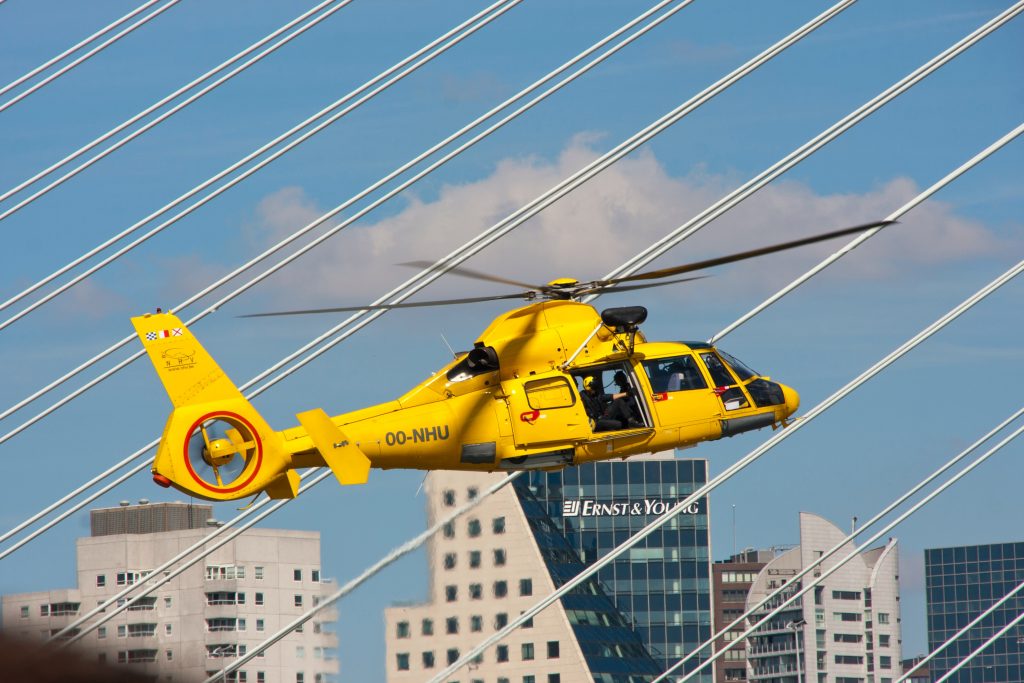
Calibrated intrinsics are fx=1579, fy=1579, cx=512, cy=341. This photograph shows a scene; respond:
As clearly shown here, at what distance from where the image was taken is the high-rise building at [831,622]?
134750 millimetres

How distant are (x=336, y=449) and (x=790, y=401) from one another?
657cm

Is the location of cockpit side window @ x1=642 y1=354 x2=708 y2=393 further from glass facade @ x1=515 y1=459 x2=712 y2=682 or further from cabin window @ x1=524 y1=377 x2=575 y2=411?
glass facade @ x1=515 y1=459 x2=712 y2=682

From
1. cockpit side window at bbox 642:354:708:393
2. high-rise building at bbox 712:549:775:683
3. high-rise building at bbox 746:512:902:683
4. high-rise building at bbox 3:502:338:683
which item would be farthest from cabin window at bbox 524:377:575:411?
high-rise building at bbox 712:549:775:683

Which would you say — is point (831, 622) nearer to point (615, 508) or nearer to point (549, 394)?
point (615, 508)

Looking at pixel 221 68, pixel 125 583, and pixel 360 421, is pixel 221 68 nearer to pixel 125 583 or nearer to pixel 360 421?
pixel 360 421

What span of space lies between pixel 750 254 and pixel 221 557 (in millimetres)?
20405

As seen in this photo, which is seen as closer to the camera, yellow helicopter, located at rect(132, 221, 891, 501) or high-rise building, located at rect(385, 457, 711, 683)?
yellow helicopter, located at rect(132, 221, 891, 501)

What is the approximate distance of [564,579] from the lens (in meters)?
86.9

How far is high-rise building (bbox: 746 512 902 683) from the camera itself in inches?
5305

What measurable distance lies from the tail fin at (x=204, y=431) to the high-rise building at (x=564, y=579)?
4660 millimetres

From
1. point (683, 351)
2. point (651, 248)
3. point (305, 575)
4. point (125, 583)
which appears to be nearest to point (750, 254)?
point (683, 351)

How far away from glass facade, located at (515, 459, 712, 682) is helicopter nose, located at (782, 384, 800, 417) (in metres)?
104

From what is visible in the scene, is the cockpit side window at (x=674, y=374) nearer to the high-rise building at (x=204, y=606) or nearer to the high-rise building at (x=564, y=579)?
the high-rise building at (x=564, y=579)

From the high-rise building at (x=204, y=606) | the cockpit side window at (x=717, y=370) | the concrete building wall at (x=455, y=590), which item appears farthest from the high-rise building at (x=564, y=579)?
the cockpit side window at (x=717, y=370)
